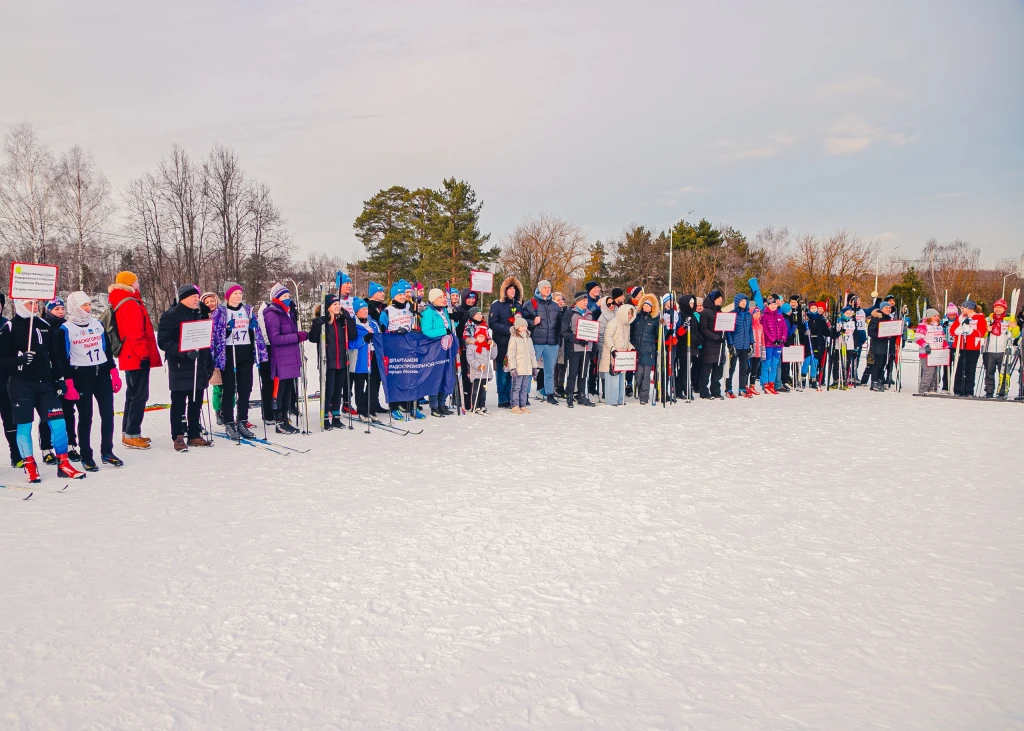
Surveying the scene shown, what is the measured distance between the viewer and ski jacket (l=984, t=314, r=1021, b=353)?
13430 mm

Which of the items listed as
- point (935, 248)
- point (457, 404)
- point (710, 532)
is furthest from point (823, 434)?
point (935, 248)

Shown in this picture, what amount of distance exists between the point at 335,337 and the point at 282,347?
0.78 meters

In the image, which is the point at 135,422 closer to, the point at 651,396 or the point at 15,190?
the point at 651,396

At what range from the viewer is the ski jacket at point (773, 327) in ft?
45.7

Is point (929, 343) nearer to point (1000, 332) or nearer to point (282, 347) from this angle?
point (1000, 332)

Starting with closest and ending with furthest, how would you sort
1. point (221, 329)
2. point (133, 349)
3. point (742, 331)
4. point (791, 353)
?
1. point (133, 349)
2. point (221, 329)
3. point (742, 331)
4. point (791, 353)

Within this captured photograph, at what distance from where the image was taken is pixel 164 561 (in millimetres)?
4609

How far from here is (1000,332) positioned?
1344 centimetres

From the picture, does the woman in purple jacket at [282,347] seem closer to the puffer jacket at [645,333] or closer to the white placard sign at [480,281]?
the white placard sign at [480,281]

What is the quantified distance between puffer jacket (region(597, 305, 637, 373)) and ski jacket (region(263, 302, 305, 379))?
5.58 metres

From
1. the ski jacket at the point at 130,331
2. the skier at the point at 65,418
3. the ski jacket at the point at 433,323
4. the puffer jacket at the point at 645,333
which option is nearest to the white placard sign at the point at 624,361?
the puffer jacket at the point at 645,333

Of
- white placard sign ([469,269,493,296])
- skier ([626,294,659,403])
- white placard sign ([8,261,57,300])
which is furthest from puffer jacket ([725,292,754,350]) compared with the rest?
white placard sign ([8,261,57,300])

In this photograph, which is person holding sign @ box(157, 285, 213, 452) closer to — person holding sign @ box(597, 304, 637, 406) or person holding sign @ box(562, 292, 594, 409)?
person holding sign @ box(562, 292, 594, 409)

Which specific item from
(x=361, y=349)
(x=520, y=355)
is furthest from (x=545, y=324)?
(x=361, y=349)
